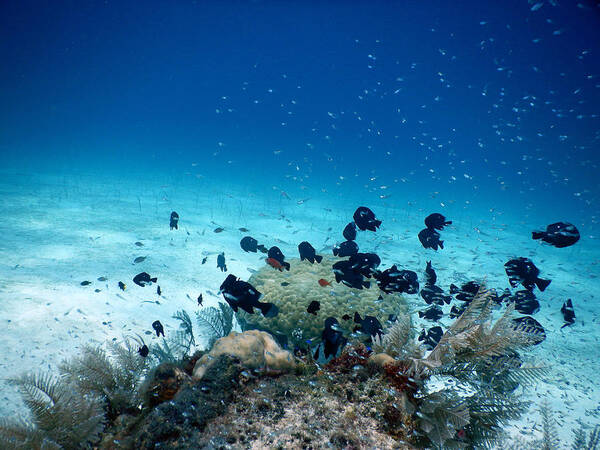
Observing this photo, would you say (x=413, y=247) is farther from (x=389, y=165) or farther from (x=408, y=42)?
(x=389, y=165)

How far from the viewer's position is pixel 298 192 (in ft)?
141

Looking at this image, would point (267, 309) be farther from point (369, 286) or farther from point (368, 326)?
point (369, 286)

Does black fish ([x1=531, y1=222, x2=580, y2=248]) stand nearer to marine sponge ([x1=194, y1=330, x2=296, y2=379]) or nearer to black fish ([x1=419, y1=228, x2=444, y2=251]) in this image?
black fish ([x1=419, y1=228, x2=444, y2=251])

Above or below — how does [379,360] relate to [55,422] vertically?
above

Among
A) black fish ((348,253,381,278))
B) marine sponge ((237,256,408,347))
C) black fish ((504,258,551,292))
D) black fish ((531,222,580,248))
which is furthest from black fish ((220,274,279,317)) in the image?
black fish ((504,258,551,292))

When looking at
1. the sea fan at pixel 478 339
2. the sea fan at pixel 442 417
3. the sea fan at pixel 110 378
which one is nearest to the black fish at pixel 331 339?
the sea fan at pixel 478 339

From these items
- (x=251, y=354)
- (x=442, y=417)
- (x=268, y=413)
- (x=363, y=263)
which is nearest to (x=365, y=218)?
(x=363, y=263)

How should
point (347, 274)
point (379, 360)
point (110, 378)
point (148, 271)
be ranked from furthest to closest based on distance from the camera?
point (148, 271), point (347, 274), point (110, 378), point (379, 360)

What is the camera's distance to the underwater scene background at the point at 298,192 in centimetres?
486

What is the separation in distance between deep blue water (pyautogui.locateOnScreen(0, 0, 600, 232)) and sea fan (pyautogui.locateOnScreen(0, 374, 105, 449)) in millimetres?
20513

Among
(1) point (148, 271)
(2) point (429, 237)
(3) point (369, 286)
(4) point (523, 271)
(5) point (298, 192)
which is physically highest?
(5) point (298, 192)

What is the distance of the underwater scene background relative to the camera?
4863 mm

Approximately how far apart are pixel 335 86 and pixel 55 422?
94.1 metres

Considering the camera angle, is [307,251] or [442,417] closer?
[442,417]
